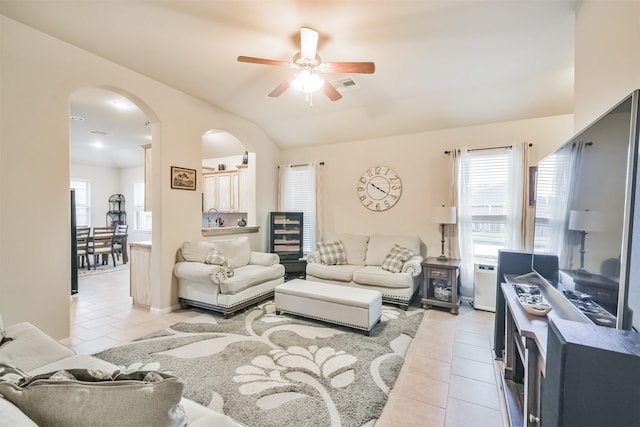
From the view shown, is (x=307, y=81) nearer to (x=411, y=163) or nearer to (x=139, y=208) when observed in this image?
(x=411, y=163)

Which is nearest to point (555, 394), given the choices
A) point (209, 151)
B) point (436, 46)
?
point (436, 46)

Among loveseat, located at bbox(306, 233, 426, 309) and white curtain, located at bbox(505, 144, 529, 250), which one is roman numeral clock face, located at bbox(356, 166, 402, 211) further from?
white curtain, located at bbox(505, 144, 529, 250)

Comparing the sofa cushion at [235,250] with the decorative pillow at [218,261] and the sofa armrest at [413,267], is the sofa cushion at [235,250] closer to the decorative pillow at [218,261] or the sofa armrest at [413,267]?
the decorative pillow at [218,261]

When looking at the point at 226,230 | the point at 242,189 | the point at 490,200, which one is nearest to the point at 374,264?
the point at 490,200

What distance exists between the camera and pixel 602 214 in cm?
122

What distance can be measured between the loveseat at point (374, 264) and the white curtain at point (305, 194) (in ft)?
1.70

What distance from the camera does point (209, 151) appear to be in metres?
6.68

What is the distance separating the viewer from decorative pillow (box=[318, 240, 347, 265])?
4.46m

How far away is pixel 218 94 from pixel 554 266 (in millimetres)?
4075

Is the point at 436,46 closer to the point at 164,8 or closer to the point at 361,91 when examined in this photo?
the point at 361,91

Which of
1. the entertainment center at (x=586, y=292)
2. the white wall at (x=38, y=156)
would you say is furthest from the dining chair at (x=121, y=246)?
the entertainment center at (x=586, y=292)

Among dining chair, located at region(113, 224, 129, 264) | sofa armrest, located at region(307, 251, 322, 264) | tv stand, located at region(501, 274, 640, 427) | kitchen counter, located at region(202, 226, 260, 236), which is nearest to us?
tv stand, located at region(501, 274, 640, 427)

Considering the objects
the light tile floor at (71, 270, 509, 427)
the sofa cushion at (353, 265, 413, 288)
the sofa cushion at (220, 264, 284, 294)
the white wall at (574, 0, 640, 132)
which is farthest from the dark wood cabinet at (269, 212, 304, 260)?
the white wall at (574, 0, 640, 132)

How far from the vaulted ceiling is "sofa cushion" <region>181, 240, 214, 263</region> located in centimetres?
202
